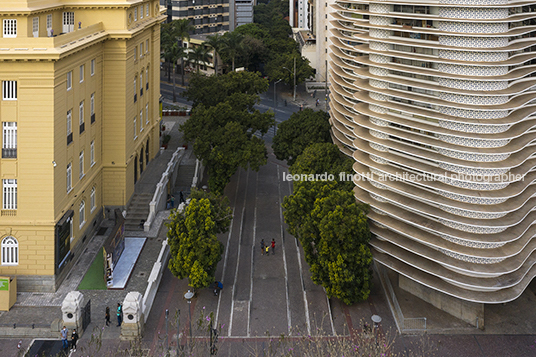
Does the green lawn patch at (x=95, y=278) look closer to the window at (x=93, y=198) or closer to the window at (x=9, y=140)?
the window at (x=93, y=198)

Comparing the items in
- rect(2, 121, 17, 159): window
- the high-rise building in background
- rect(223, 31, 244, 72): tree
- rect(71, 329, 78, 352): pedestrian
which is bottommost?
rect(71, 329, 78, 352): pedestrian

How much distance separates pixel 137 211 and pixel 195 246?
17806 mm

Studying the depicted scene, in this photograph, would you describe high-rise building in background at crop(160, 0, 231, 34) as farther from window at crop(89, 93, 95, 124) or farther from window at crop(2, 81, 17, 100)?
window at crop(2, 81, 17, 100)

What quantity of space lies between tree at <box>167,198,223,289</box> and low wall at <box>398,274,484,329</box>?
17.2 m

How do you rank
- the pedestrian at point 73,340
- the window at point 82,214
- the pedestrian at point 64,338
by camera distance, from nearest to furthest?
the pedestrian at point 64,338
the pedestrian at point 73,340
the window at point 82,214

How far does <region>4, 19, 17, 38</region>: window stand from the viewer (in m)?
52.7

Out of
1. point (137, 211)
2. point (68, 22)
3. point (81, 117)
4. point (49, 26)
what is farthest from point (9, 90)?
point (137, 211)

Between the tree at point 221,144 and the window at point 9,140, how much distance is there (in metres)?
26.0

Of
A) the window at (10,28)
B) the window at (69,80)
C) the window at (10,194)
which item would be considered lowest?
the window at (10,194)

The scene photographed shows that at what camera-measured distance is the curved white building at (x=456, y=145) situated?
1892 inches

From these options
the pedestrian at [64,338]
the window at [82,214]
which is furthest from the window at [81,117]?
the pedestrian at [64,338]

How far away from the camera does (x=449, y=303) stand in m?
52.2

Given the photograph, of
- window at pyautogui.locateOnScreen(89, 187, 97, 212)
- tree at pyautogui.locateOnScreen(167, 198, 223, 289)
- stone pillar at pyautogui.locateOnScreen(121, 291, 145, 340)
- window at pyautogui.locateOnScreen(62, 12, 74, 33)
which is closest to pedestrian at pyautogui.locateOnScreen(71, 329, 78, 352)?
stone pillar at pyautogui.locateOnScreen(121, 291, 145, 340)

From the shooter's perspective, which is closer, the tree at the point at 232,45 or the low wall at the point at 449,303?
the low wall at the point at 449,303
